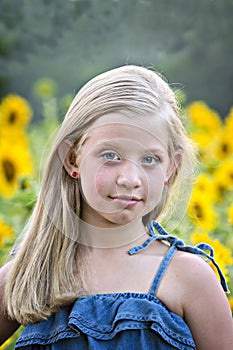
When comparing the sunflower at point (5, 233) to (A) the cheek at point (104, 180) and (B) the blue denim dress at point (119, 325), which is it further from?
(A) the cheek at point (104, 180)

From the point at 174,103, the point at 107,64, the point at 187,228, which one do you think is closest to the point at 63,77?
the point at 107,64

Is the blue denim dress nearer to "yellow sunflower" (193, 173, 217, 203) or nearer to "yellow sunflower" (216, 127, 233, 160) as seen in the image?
"yellow sunflower" (193, 173, 217, 203)

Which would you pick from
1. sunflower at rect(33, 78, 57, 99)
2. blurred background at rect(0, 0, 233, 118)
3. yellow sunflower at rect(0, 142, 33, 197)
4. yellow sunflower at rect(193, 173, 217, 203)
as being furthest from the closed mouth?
sunflower at rect(33, 78, 57, 99)

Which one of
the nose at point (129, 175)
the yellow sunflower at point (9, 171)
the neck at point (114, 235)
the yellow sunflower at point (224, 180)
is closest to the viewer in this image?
the nose at point (129, 175)

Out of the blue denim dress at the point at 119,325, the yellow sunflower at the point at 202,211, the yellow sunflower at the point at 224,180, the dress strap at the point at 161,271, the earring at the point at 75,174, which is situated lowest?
the blue denim dress at the point at 119,325

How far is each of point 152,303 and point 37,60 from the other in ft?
10.3

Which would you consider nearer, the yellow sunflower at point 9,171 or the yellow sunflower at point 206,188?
the yellow sunflower at point 206,188

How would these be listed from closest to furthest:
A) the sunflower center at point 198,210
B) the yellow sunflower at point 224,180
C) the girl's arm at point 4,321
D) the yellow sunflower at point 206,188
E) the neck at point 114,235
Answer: the neck at point 114,235 < the girl's arm at point 4,321 < the sunflower center at point 198,210 < the yellow sunflower at point 206,188 < the yellow sunflower at point 224,180

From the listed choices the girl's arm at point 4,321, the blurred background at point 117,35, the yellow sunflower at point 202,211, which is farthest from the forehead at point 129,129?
the yellow sunflower at point 202,211

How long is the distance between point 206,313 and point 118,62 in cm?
222

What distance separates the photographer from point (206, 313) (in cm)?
182

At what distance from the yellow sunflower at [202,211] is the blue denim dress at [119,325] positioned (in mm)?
1073

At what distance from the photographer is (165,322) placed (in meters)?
1.80

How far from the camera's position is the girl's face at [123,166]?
179 centimetres
